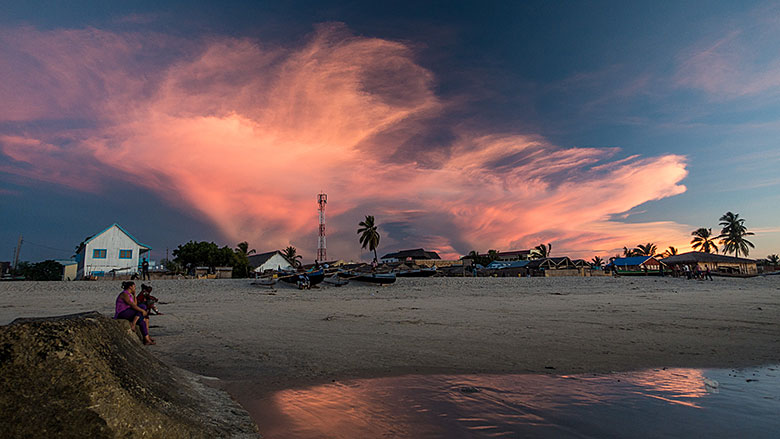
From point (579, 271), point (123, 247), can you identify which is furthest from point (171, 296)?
point (579, 271)

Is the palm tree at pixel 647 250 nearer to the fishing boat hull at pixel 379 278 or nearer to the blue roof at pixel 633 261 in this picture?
the blue roof at pixel 633 261

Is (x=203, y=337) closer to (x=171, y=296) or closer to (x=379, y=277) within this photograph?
(x=171, y=296)

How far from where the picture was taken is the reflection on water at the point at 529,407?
4.20 m

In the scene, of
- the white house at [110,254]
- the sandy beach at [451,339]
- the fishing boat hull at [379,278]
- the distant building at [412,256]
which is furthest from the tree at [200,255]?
the distant building at [412,256]

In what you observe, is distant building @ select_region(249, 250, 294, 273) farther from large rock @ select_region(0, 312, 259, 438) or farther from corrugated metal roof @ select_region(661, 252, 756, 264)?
large rock @ select_region(0, 312, 259, 438)

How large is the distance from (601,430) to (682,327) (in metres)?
8.56

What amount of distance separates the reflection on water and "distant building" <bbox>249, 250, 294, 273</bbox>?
64839mm

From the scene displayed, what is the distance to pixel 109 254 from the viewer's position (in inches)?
1816

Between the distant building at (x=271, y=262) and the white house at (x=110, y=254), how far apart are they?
21.6 m

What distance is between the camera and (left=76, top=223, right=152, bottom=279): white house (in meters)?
44.9

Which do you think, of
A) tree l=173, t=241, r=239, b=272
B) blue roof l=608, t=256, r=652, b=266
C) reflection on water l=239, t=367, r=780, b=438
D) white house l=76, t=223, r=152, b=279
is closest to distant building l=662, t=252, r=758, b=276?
blue roof l=608, t=256, r=652, b=266

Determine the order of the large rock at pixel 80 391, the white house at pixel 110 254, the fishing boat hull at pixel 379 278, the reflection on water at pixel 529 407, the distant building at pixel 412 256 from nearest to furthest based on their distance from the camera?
the large rock at pixel 80 391
the reflection on water at pixel 529 407
the fishing boat hull at pixel 379 278
the white house at pixel 110 254
the distant building at pixel 412 256

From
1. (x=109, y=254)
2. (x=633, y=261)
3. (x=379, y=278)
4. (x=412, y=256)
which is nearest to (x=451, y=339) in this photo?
(x=379, y=278)

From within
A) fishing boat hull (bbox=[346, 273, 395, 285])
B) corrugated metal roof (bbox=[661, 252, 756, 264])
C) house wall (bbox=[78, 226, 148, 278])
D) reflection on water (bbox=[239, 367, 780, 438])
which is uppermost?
house wall (bbox=[78, 226, 148, 278])
